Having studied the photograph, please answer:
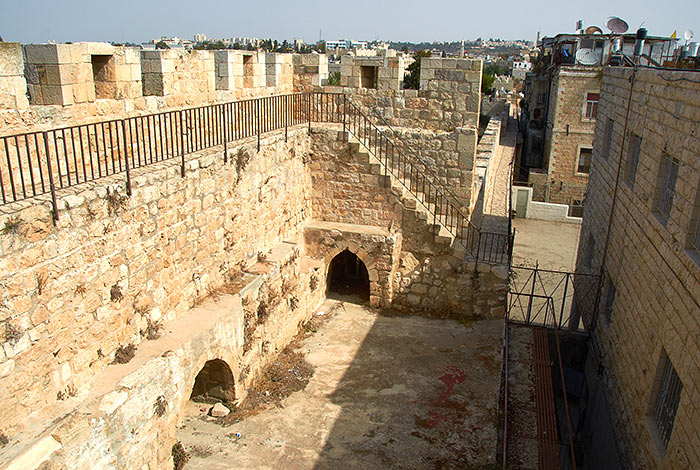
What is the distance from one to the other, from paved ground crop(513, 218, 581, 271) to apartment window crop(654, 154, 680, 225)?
8.81 metres

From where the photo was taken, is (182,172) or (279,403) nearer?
(182,172)

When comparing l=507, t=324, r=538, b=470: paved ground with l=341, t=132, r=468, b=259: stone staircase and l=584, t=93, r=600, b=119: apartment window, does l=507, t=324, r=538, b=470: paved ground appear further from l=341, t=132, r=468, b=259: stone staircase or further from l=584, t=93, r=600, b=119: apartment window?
l=584, t=93, r=600, b=119: apartment window

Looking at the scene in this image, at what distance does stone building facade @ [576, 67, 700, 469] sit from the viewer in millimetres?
5254

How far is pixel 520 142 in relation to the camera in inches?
1175

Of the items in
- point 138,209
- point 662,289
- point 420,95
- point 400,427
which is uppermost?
point 420,95

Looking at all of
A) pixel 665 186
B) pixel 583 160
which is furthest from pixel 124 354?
pixel 583 160

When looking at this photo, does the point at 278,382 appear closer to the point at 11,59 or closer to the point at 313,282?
the point at 313,282

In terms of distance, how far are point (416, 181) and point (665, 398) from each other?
6649mm

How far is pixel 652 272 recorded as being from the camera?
6422 mm

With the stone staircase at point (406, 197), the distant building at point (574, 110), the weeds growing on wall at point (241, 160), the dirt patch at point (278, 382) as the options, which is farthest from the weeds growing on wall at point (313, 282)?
the distant building at point (574, 110)

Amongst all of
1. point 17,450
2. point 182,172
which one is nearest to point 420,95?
point 182,172

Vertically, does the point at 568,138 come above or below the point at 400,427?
above

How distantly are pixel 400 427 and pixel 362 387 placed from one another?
3.68 ft

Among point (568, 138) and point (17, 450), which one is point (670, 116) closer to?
point (17, 450)
